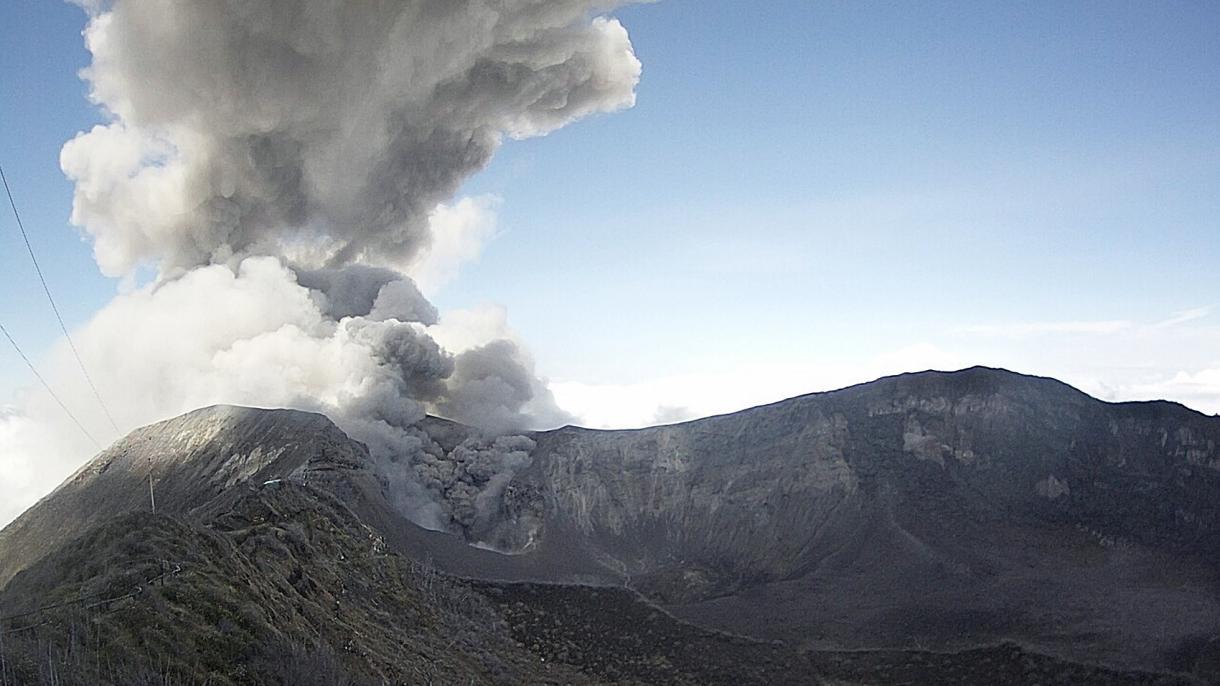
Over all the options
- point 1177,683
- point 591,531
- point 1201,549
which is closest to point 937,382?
point 1201,549

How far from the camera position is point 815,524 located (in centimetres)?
7688

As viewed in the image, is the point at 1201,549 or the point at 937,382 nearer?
the point at 1201,549

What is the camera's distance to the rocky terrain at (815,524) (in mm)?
58469

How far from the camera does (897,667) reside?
2261 inches

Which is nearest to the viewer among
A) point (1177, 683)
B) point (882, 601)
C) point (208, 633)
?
point (208, 633)

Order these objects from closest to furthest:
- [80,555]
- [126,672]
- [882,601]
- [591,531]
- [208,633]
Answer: [126,672] → [208,633] → [80,555] → [882,601] → [591,531]

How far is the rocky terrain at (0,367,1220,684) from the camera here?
2302 inches

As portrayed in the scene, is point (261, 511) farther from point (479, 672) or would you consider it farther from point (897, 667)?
point (897, 667)

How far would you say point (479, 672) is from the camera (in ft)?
164

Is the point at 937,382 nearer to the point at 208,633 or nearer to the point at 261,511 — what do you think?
the point at 261,511

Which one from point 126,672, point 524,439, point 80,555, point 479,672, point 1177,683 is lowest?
point 1177,683

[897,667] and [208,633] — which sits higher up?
[208,633]

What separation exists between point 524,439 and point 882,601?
38701 mm

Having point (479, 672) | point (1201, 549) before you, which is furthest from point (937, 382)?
point (479, 672)
